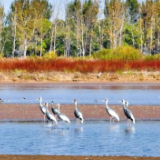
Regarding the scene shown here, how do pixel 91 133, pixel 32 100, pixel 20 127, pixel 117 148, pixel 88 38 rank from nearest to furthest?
pixel 117 148
pixel 91 133
pixel 20 127
pixel 32 100
pixel 88 38

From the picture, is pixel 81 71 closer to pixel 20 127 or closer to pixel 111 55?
pixel 111 55

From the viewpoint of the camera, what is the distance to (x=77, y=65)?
43.2 m

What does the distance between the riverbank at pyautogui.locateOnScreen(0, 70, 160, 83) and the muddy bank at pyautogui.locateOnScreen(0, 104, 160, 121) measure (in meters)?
17.0

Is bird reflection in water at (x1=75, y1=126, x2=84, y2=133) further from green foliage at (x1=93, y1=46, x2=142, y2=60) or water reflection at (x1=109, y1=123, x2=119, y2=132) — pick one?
green foliage at (x1=93, y1=46, x2=142, y2=60)

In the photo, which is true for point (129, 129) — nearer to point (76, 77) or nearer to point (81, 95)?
point (81, 95)

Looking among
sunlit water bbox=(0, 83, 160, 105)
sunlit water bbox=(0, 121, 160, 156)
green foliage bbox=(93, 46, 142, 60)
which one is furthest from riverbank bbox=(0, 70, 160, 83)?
sunlit water bbox=(0, 121, 160, 156)

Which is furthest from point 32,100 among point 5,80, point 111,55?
point 111,55

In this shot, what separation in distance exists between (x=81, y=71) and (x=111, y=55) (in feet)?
29.4

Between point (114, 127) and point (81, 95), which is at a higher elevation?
point (81, 95)

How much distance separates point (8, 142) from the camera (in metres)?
14.4

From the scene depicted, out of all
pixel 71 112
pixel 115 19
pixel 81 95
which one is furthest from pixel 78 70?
pixel 115 19

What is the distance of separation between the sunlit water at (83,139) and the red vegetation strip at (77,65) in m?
24.1

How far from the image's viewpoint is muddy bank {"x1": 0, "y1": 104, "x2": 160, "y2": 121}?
20031 mm

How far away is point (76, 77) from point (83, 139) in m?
26.6
